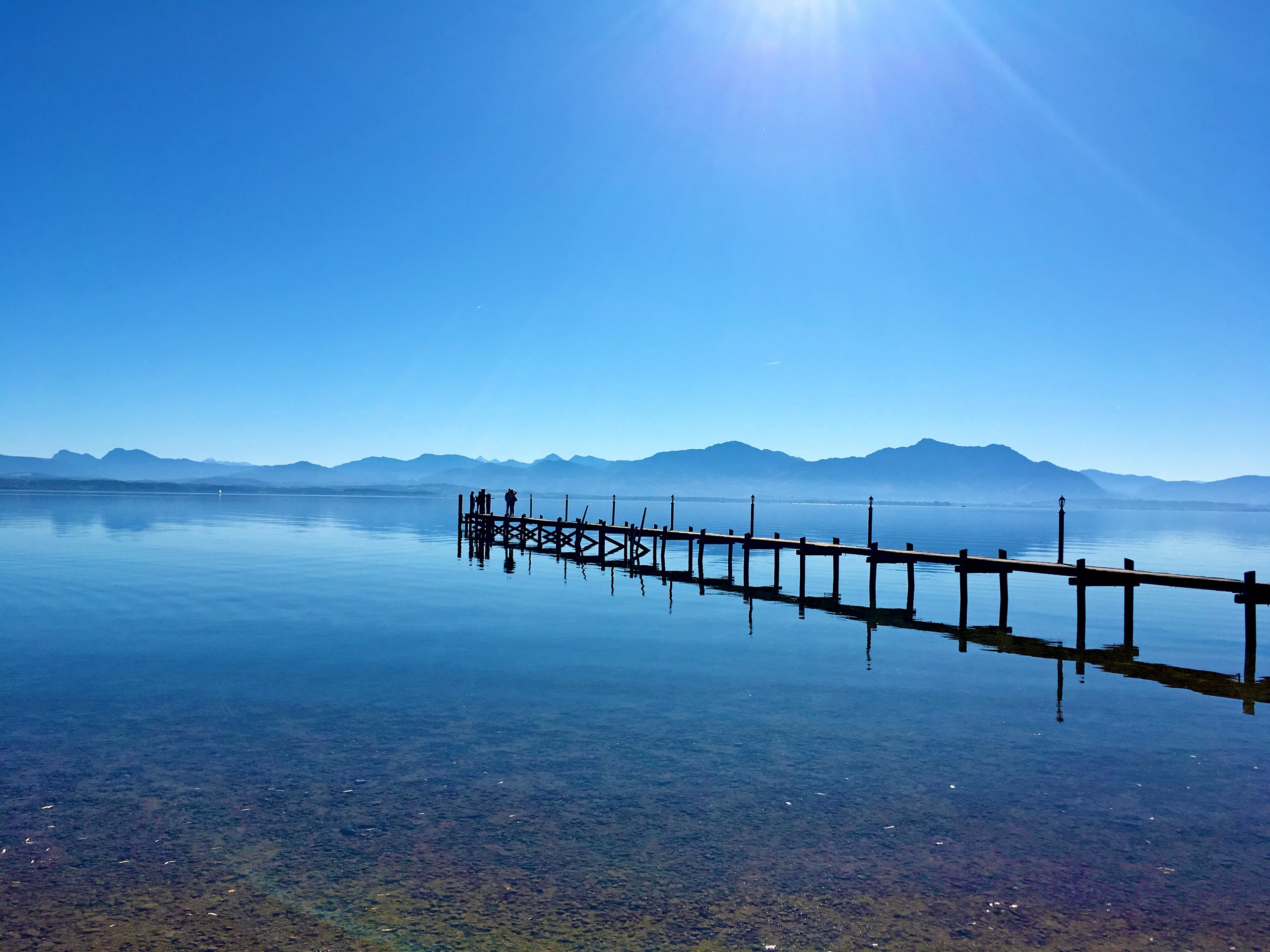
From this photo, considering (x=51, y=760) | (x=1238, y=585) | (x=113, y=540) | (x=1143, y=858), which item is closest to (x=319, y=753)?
(x=51, y=760)

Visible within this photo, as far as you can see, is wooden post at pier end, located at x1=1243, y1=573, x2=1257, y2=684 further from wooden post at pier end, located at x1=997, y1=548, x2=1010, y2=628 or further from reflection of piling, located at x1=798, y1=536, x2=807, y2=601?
reflection of piling, located at x1=798, y1=536, x2=807, y2=601

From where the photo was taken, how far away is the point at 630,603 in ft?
106

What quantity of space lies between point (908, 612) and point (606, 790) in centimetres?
2275

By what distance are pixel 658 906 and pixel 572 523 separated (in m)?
50.8

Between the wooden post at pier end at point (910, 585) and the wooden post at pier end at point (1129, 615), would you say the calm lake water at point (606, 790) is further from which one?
the wooden post at pier end at point (910, 585)

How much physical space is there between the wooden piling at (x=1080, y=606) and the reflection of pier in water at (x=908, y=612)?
0.07m

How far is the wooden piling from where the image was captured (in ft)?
80.2

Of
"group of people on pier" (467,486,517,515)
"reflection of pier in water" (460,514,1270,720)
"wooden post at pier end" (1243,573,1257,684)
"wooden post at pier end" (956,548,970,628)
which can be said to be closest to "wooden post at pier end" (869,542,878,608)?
"reflection of pier in water" (460,514,1270,720)

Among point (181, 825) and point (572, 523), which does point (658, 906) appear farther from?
point (572, 523)

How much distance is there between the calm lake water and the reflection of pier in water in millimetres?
971

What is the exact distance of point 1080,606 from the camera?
25359 millimetres

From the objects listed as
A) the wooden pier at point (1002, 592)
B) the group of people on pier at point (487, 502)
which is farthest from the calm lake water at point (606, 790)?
the group of people on pier at point (487, 502)

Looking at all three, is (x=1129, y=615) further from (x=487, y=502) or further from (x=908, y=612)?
(x=487, y=502)

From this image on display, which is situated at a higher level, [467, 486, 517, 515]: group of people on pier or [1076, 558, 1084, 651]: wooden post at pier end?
[467, 486, 517, 515]: group of people on pier
